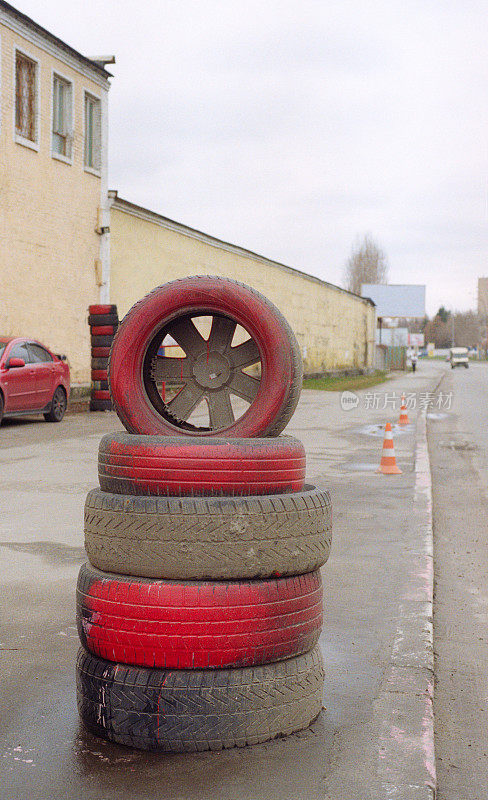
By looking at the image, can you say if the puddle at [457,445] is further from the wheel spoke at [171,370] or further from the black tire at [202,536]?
the black tire at [202,536]

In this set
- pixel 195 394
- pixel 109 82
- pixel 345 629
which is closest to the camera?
pixel 195 394

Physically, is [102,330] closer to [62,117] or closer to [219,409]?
[62,117]

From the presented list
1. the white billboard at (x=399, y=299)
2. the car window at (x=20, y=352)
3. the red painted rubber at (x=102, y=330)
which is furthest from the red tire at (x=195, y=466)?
the white billboard at (x=399, y=299)

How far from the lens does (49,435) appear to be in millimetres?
15219

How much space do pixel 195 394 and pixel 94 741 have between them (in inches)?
65.4

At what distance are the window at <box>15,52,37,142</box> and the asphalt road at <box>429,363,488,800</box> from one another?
14.2m

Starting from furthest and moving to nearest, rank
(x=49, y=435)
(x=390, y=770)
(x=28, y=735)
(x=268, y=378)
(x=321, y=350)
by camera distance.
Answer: (x=321, y=350)
(x=49, y=435)
(x=268, y=378)
(x=28, y=735)
(x=390, y=770)

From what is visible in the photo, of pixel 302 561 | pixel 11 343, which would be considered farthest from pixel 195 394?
pixel 11 343

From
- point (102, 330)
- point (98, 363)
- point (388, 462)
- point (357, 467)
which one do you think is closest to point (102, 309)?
point (102, 330)

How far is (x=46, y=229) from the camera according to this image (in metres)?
22.0

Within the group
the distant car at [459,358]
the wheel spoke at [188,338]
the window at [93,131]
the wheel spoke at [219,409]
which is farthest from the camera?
the distant car at [459,358]

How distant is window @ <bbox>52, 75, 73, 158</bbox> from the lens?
22.9 m

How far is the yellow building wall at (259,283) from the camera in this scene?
25.5 m

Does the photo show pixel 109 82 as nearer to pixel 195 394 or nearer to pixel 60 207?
pixel 60 207
